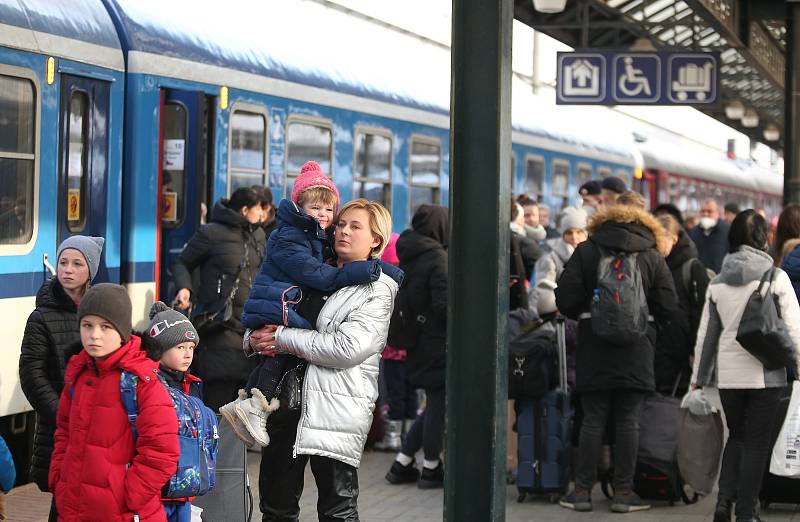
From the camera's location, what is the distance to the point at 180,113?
1020 cm

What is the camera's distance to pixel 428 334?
30.7ft

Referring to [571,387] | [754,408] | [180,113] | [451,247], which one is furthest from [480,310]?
[180,113]

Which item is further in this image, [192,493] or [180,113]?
[180,113]

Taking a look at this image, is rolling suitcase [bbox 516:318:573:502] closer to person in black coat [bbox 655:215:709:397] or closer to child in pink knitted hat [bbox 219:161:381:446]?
person in black coat [bbox 655:215:709:397]

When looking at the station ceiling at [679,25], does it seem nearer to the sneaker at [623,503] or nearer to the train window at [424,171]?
the train window at [424,171]

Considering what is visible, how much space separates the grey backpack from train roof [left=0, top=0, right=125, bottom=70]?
334 cm

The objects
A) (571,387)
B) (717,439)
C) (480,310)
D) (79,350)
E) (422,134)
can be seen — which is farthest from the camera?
(422,134)

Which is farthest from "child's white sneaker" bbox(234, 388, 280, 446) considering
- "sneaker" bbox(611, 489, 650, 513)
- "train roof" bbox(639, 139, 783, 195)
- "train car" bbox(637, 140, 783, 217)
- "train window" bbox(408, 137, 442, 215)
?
"train roof" bbox(639, 139, 783, 195)

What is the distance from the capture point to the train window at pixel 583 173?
21.6 meters

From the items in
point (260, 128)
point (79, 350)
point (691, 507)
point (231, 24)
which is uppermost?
point (231, 24)

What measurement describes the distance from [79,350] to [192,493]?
0.68 metres

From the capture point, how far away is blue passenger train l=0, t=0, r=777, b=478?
8.52 meters

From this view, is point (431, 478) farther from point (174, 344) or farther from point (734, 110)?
point (734, 110)

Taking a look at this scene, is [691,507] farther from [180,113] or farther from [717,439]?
[180,113]
